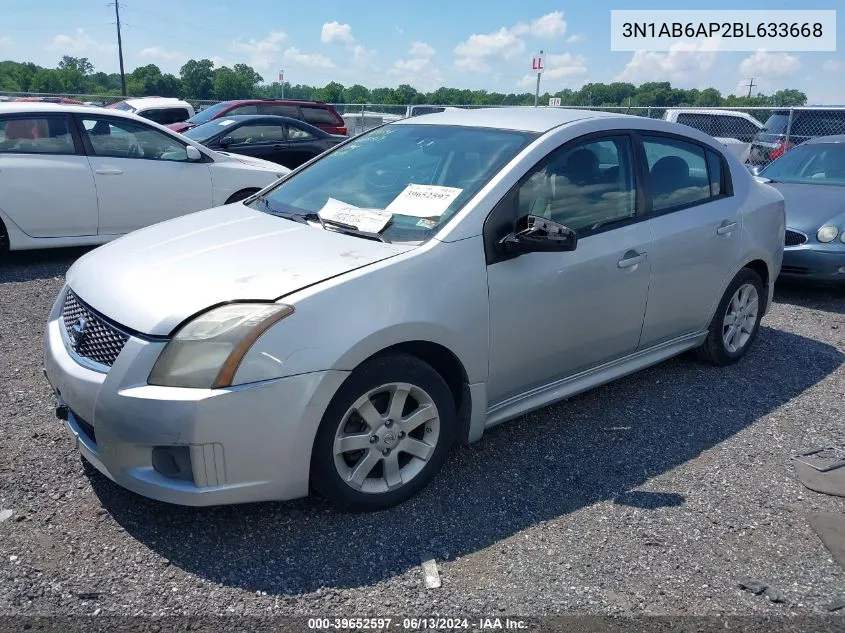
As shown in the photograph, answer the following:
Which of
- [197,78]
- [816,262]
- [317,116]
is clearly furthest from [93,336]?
[197,78]

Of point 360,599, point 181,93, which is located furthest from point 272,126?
point 181,93

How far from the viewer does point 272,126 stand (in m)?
12.2

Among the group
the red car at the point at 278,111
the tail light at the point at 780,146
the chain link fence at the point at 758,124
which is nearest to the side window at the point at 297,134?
the chain link fence at the point at 758,124

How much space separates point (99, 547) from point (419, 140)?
2614 millimetres

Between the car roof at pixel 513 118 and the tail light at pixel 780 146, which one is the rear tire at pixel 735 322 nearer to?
the car roof at pixel 513 118

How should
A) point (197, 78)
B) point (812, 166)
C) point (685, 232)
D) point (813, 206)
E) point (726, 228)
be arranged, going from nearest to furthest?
point (685, 232) < point (726, 228) < point (813, 206) < point (812, 166) < point (197, 78)

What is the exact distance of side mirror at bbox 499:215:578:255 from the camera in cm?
327

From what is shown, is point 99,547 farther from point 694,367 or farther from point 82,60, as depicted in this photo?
point 82,60

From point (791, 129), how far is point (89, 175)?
12.6 meters

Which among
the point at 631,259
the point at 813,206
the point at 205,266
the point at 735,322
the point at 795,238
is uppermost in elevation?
the point at 205,266

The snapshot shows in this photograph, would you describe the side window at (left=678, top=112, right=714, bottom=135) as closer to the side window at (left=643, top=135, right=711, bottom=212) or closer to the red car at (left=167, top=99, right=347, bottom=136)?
A: the red car at (left=167, top=99, right=347, bottom=136)

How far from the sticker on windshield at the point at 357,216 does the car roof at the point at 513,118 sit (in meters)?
0.90

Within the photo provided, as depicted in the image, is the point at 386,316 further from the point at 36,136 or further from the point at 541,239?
the point at 36,136

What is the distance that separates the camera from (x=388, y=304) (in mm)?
2947
